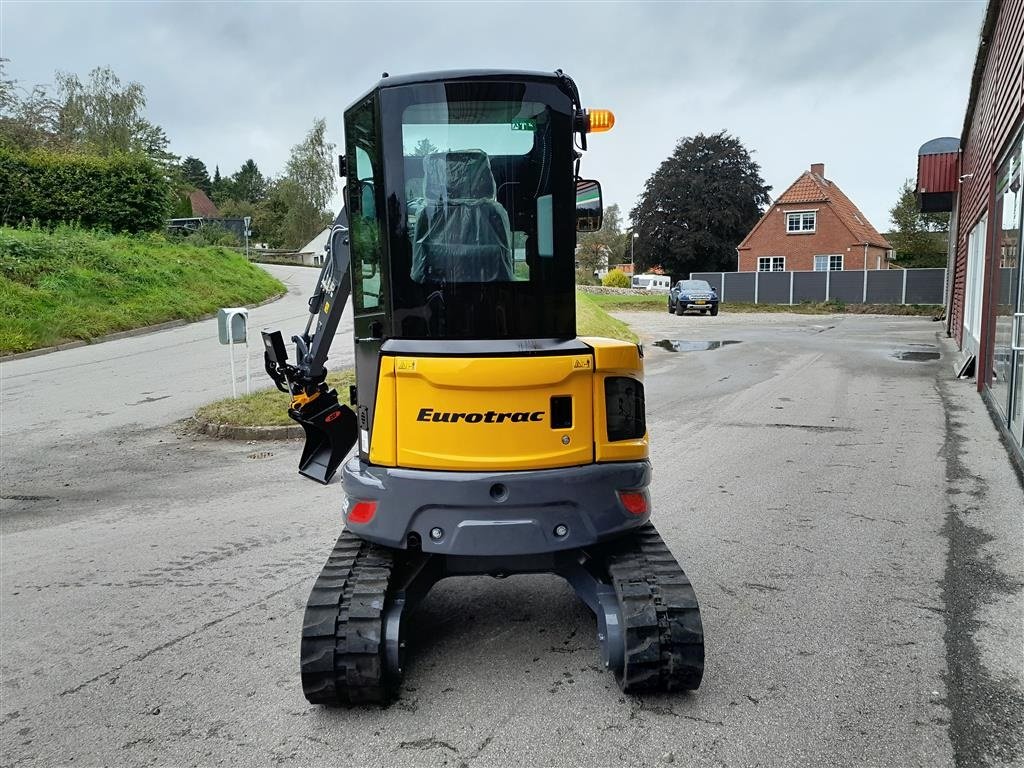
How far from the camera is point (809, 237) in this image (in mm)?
51406

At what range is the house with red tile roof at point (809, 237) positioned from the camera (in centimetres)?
5059

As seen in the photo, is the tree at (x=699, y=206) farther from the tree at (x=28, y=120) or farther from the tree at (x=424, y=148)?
the tree at (x=424, y=148)

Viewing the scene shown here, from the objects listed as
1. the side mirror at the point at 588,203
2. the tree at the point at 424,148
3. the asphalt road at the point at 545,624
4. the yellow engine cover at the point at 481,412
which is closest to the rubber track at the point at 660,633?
the asphalt road at the point at 545,624

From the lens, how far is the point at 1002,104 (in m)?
10.9

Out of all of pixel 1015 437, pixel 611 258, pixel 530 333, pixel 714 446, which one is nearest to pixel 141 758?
pixel 530 333

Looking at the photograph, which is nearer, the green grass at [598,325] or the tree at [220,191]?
the green grass at [598,325]

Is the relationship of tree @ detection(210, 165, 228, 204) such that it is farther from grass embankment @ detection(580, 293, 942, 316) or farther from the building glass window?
the building glass window

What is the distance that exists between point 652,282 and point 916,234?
79.9 feet

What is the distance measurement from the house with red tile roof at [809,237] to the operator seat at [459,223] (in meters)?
50.4

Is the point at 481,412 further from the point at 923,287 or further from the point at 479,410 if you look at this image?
the point at 923,287

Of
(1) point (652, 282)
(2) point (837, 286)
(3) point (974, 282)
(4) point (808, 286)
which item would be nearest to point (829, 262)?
(4) point (808, 286)

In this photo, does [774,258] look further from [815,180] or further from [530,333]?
[530,333]

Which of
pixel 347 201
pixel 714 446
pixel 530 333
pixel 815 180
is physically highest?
pixel 815 180

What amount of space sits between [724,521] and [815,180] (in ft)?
168
